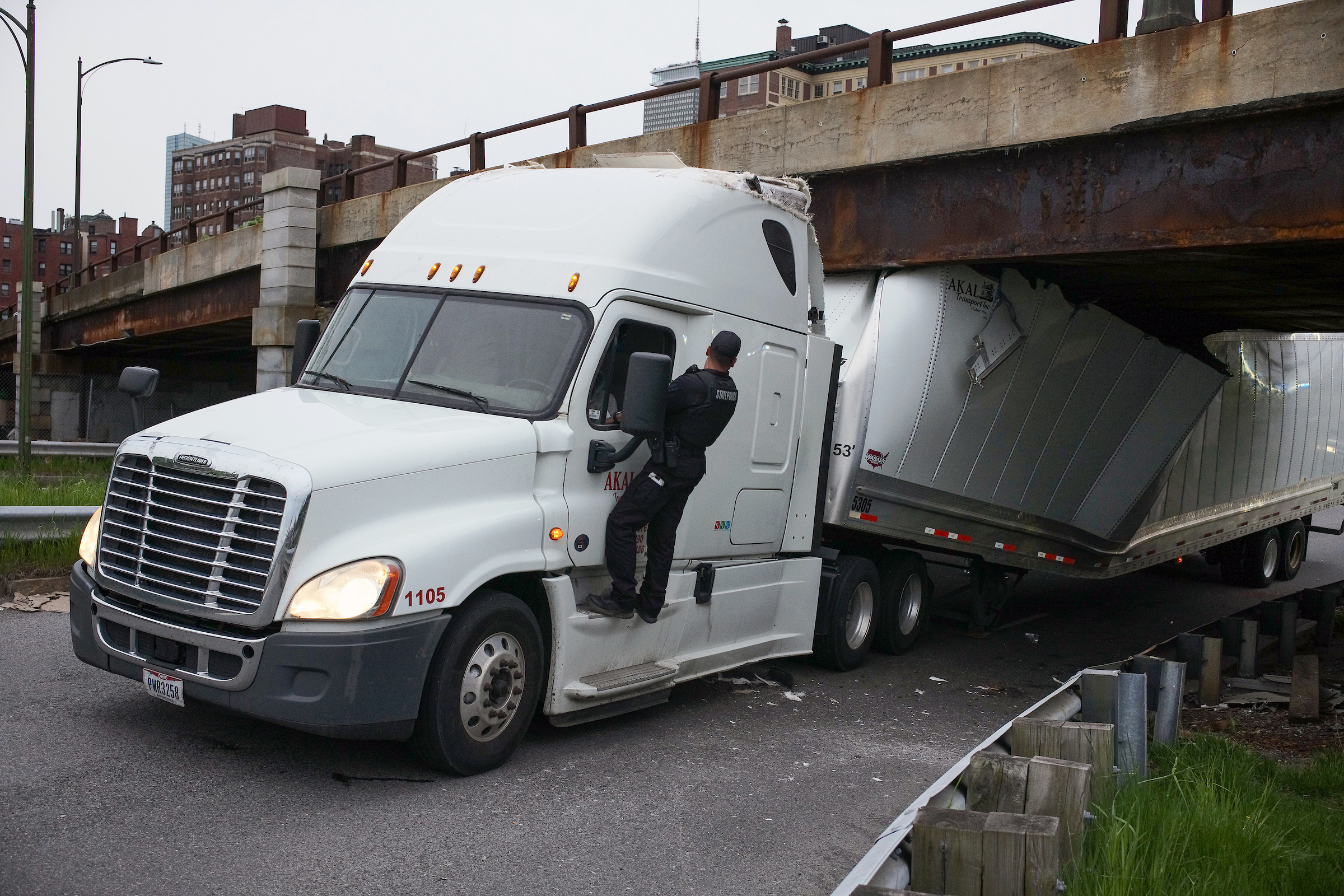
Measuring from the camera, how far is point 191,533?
564 cm

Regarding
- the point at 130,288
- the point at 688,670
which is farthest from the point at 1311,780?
the point at 130,288

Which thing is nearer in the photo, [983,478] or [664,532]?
[664,532]

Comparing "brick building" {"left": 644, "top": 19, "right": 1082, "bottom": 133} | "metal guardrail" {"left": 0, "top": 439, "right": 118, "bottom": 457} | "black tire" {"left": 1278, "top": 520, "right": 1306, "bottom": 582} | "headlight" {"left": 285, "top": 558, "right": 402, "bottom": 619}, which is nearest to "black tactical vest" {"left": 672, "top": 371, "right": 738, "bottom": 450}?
"headlight" {"left": 285, "top": 558, "right": 402, "bottom": 619}

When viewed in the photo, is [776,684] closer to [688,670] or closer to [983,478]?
[688,670]

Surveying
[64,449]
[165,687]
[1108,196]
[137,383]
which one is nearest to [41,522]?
[137,383]

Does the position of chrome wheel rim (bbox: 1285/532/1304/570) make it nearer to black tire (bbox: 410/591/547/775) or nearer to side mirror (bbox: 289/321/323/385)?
black tire (bbox: 410/591/547/775)

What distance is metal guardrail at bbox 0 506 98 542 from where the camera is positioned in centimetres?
973

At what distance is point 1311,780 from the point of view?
6.07m

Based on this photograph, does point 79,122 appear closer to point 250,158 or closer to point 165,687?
point 165,687

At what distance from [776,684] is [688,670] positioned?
1456 millimetres

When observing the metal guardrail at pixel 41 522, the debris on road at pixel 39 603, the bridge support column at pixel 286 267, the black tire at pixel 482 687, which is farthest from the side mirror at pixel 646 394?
the bridge support column at pixel 286 267

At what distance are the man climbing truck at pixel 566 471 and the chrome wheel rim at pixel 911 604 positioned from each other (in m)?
0.03

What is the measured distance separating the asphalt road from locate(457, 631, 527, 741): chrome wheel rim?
269 millimetres

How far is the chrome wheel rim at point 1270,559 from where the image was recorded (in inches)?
660
